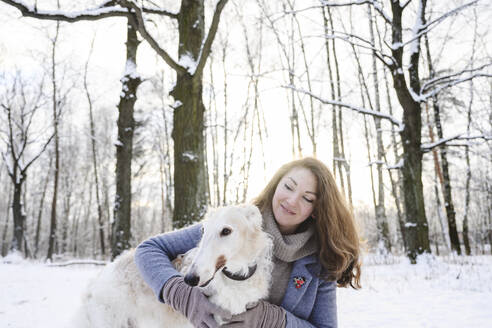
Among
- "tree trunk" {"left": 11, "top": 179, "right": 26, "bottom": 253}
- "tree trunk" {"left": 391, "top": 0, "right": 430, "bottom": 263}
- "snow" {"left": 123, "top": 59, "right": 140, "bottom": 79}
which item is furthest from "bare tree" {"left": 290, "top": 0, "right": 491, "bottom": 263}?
"tree trunk" {"left": 11, "top": 179, "right": 26, "bottom": 253}

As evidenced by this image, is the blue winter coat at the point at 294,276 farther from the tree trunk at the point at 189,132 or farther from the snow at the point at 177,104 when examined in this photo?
the snow at the point at 177,104

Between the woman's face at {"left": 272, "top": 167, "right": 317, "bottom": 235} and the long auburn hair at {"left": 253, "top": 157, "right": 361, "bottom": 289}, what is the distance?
0.23 ft

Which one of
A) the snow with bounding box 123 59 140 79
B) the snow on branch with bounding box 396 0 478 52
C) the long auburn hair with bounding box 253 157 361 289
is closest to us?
the long auburn hair with bounding box 253 157 361 289

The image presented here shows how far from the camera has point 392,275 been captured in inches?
277

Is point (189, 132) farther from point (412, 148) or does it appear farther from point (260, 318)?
point (412, 148)

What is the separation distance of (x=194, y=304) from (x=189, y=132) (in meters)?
3.80

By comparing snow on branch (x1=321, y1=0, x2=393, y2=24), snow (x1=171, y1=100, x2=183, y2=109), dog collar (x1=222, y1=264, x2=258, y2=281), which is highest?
snow on branch (x1=321, y1=0, x2=393, y2=24)

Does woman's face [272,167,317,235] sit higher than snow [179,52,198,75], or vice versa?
snow [179,52,198,75]

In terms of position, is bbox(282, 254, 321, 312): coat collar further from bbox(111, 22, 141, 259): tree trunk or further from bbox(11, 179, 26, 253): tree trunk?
bbox(11, 179, 26, 253): tree trunk

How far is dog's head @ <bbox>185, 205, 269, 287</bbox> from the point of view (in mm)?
1573

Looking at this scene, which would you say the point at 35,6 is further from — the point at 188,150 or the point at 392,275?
the point at 392,275

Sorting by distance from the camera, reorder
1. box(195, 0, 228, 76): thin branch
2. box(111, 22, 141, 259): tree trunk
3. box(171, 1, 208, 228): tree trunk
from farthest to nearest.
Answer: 1. box(111, 22, 141, 259): tree trunk
2. box(171, 1, 208, 228): tree trunk
3. box(195, 0, 228, 76): thin branch

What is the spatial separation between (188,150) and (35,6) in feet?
10.1

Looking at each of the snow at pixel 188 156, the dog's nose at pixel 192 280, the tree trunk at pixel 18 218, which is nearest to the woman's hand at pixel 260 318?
the dog's nose at pixel 192 280
